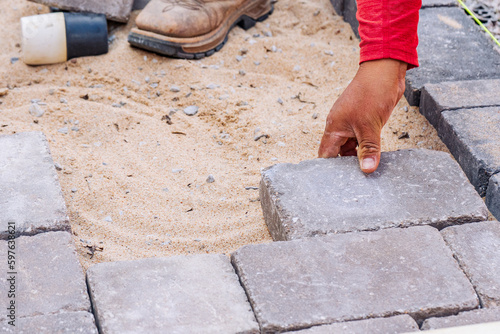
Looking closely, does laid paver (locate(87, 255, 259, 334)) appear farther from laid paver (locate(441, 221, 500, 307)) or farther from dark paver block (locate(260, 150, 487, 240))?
laid paver (locate(441, 221, 500, 307))

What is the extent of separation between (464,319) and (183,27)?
2234 millimetres

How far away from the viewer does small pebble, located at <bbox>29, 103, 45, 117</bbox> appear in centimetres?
273

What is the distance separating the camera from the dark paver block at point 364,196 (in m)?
2.01

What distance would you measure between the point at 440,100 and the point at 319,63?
81 centimetres

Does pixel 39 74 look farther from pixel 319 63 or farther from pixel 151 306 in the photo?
pixel 151 306

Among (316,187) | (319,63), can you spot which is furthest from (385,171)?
(319,63)

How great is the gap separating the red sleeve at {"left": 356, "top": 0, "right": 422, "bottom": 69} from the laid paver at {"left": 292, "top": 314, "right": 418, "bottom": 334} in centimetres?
98

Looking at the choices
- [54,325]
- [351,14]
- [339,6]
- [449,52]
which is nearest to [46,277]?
[54,325]

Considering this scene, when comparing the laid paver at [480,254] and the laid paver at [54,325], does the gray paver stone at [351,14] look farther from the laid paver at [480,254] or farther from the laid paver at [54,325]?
the laid paver at [54,325]

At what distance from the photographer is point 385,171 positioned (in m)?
2.20

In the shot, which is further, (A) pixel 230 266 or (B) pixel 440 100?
(B) pixel 440 100

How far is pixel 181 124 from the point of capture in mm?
2795

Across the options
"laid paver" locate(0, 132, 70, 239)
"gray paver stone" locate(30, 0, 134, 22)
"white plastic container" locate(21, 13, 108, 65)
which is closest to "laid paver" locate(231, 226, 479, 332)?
"laid paver" locate(0, 132, 70, 239)

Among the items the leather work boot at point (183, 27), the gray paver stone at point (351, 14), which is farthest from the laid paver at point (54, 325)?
the gray paver stone at point (351, 14)
